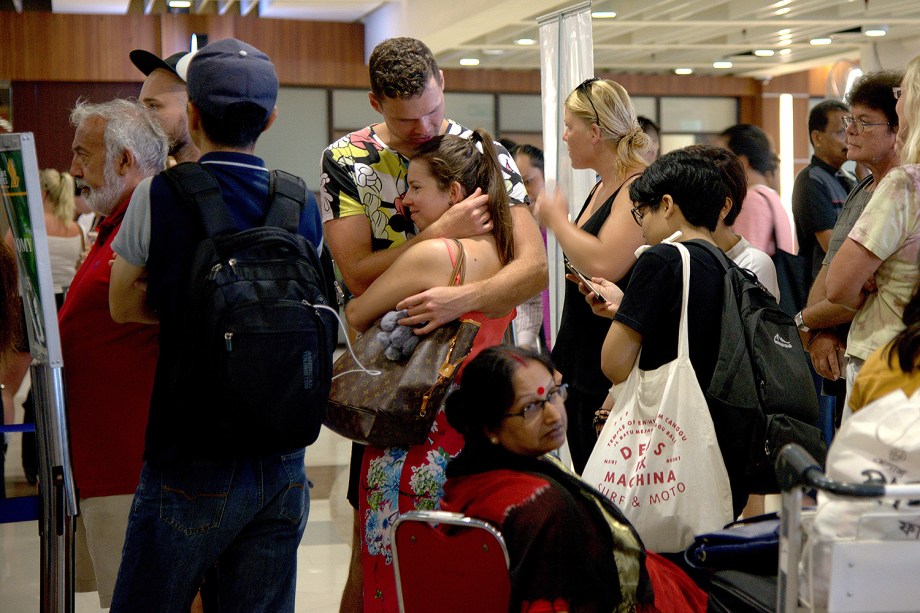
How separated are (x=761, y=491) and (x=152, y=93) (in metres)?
1.94

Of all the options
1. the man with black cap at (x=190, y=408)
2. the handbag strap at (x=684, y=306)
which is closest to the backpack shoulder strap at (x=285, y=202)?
the man with black cap at (x=190, y=408)

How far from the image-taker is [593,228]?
3117 millimetres

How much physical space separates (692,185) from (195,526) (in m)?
1.41

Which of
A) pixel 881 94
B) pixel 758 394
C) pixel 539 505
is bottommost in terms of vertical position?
pixel 539 505

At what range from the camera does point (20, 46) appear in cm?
1141

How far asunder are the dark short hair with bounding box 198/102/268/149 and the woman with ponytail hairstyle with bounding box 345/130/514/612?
1.93 ft

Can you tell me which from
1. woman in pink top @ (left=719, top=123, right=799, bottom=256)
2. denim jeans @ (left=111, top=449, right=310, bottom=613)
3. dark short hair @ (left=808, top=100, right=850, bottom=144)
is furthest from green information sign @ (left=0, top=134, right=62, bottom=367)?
dark short hair @ (left=808, top=100, right=850, bottom=144)

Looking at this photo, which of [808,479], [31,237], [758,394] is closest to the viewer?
[808,479]

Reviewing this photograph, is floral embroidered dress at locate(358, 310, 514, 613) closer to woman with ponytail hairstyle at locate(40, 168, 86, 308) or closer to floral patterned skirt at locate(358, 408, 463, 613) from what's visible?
floral patterned skirt at locate(358, 408, 463, 613)

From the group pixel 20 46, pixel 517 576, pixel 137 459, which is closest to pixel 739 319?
pixel 517 576

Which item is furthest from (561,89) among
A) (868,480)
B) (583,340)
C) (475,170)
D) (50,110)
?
(50,110)

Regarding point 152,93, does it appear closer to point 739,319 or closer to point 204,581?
point 204,581

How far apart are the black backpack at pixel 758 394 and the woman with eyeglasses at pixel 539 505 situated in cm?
38

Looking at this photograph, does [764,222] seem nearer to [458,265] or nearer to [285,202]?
[458,265]
